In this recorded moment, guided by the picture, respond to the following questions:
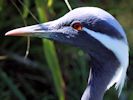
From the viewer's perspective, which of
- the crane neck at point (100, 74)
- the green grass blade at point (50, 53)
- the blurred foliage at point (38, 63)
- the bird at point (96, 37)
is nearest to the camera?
the bird at point (96, 37)

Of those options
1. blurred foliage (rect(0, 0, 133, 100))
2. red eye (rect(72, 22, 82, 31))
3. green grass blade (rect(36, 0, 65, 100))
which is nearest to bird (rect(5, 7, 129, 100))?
red eye (rect(72, 22, 82, 31))

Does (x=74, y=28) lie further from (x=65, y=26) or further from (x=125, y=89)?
(x=125, y=89)

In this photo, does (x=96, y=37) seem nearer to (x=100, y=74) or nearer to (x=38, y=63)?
(x=100, y=74)

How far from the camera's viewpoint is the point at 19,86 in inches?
166

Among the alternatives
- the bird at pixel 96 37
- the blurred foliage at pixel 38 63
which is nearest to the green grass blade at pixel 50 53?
the blurred foliage at pixel 38 63

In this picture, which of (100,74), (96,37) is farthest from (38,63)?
(96,37)

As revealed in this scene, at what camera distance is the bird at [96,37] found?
2609 mm

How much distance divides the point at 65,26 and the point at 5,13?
5.04 ft

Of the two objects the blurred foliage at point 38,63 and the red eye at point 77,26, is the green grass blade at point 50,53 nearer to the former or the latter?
the blurred foliage at point 38,63

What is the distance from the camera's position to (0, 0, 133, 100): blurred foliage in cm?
411

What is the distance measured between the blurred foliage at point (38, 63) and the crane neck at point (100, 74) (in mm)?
1231

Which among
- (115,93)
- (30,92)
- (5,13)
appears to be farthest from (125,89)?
(5,13)

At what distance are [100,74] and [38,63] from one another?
1535 mm

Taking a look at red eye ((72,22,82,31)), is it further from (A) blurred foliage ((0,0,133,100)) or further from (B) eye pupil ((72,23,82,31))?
(A) blurred foliage ((0,0,133,100))
